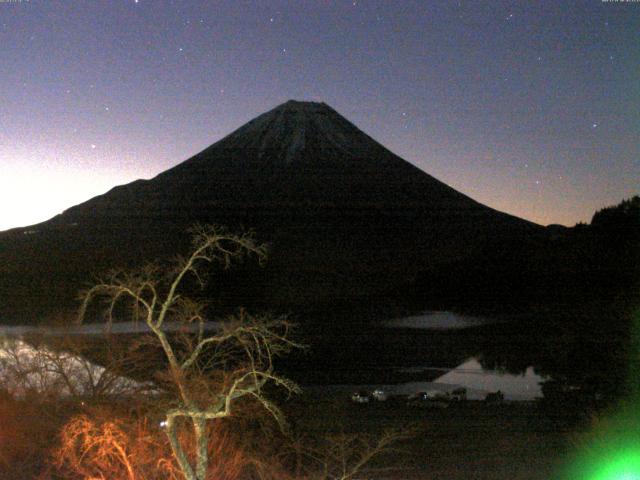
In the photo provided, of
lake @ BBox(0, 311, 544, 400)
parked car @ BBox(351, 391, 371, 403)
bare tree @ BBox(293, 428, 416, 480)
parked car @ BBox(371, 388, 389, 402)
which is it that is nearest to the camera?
bare tree @ BBox(293, 428, 416, 480)

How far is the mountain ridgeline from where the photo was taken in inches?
2351

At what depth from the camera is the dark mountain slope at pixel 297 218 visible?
6281 centimetres

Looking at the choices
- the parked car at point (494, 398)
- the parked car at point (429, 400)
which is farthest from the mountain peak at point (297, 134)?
the parked car at point (494, 398)

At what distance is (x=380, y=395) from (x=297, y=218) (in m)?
47.9

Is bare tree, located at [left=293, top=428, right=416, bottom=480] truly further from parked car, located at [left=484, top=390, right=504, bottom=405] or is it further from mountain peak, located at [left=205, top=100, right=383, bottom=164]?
mountain peak, located at [left=205, top=100, right=383, bottom=164]

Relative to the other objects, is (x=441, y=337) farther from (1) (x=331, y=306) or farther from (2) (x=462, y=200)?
(2) (x=462, y=200)

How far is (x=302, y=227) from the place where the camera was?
3071 inches

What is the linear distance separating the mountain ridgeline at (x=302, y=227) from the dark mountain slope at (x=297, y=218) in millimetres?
165

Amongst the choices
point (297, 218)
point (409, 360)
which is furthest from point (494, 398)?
point (297, 218)

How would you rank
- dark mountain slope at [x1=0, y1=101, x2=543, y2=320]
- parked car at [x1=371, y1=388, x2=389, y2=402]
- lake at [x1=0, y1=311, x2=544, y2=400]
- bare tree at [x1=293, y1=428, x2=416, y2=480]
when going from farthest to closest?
1. dark mountain slope at [x1=0, y1=101, x2=543, y2=320]
2. lake at [x1=0, y1=311, x2=544, y2=400]
3. parked car at [x1=371, y1=388, x2=389, y2=402]
4. bare tree at [x1=293, y1=428, x2=416, y2=480]

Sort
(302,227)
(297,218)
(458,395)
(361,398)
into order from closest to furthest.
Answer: (361,398) < (458,395) < (297,218) < (302,227)

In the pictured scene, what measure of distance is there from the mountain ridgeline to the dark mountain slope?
0.54ft

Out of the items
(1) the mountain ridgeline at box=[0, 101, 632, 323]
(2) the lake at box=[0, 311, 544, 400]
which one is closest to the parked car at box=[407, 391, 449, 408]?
(2) the lake at box=[0, 311, 544, 400]

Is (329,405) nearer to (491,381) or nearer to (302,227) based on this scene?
→ (491,381)
